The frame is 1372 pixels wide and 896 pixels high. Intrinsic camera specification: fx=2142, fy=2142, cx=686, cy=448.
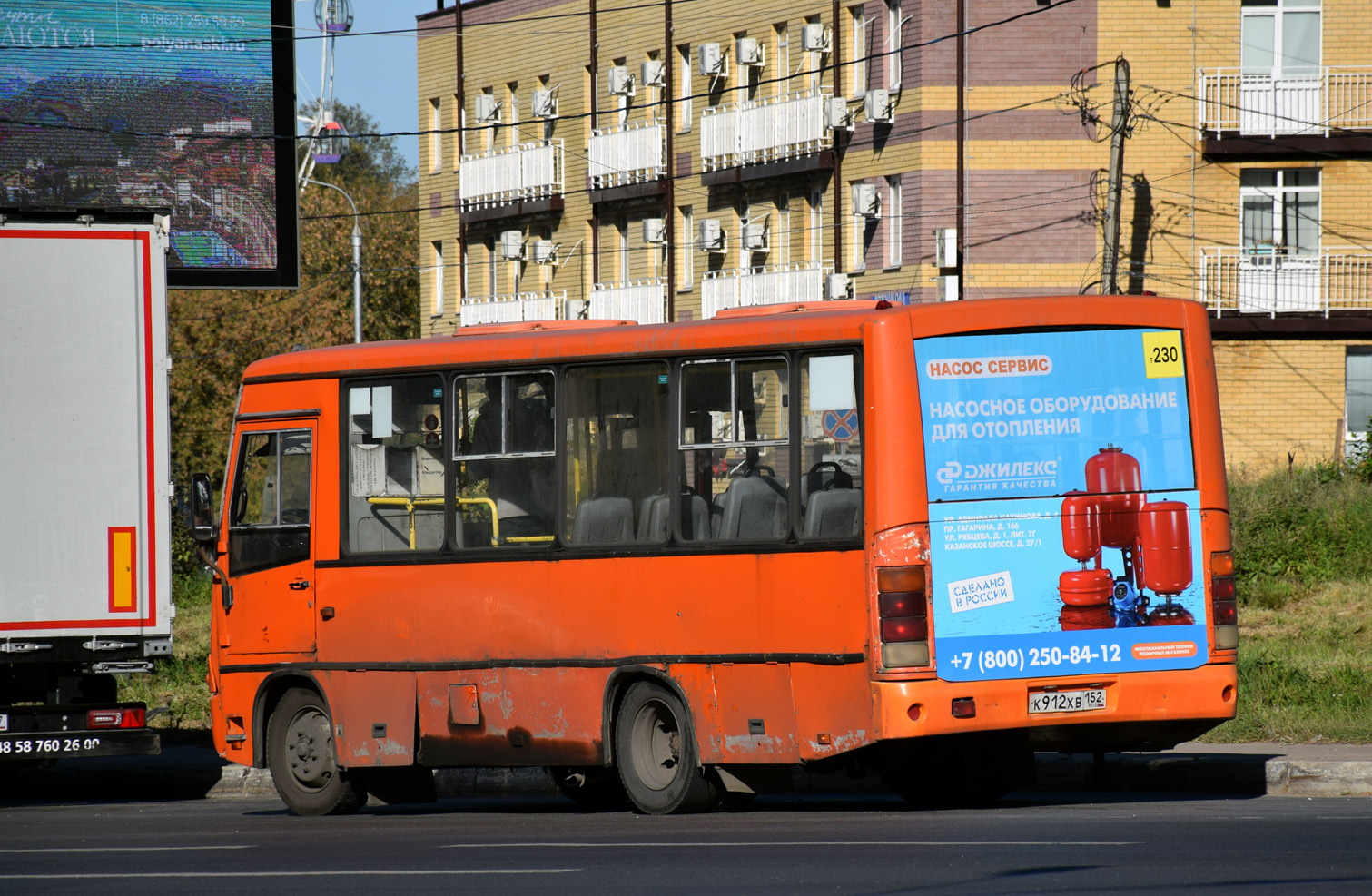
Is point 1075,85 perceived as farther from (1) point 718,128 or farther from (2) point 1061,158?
(1) point 718,128

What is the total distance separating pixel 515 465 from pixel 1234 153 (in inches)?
992

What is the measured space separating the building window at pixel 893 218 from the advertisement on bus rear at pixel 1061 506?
26.1m

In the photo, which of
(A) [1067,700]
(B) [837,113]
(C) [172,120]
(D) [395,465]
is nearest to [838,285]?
(B) [837,113]

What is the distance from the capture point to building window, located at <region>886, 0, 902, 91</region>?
37.1m

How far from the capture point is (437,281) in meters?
53.1

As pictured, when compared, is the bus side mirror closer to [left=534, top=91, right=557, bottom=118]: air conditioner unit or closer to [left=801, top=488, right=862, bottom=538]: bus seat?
[left=801, top=488, right=862, bottom=538]: bus seat

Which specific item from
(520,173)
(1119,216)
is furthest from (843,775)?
(520,173)

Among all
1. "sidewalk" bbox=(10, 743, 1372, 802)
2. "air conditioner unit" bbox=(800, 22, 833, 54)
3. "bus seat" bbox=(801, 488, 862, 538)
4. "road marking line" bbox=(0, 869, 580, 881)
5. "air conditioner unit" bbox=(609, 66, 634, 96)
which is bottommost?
"sidewalk" bbox=(10, 743, 1372, 802)

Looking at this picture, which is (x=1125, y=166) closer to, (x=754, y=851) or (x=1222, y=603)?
(x=1222, y=603)

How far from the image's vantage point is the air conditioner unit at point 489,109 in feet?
162

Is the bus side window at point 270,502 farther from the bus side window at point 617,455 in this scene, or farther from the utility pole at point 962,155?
the utility pole at point 962,155

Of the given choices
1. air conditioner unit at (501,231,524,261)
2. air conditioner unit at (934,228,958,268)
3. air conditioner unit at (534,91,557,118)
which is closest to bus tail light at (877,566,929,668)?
air conditioner unit at (934,228,958,268)

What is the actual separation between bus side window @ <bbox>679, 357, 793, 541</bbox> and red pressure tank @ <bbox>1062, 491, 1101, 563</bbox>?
4.88 feet

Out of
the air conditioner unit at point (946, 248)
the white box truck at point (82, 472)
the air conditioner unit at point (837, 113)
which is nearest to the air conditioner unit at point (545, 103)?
the air conditioner unit at point (837, 113)
